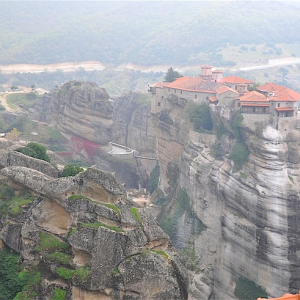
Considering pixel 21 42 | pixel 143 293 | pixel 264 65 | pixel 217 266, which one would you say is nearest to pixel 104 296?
pixel 143 293

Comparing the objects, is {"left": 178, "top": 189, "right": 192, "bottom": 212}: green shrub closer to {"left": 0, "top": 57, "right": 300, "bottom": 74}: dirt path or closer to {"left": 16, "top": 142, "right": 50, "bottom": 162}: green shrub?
{"left": 16, "top": 142, "right": 50, "bottom": 162}: green shrub

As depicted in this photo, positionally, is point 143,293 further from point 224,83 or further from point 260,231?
point 224,83

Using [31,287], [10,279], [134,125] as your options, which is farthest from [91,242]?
[134,125]

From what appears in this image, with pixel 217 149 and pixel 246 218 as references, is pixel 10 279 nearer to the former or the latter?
pixel 246 218

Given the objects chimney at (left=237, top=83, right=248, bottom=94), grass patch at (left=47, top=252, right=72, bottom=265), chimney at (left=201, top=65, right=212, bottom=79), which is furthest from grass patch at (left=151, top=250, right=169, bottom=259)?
chimney at (left=201, top=65, right=212, bottom=79)

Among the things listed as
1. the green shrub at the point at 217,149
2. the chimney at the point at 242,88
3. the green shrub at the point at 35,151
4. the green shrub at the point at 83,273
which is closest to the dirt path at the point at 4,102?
the chimney at the point at 242,88

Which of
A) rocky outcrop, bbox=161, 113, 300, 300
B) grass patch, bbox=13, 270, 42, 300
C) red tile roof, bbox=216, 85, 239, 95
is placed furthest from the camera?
red tile roof, bbox=216, 85, 239, 95
